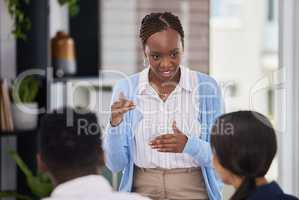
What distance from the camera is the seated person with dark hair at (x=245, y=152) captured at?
1699 mm

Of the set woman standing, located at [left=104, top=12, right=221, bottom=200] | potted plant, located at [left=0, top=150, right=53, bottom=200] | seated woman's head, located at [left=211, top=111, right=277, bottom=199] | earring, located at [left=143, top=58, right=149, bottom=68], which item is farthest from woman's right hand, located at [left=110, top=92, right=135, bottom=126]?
potted plant, located at [left=0, top=150, right=53, bottom=200]

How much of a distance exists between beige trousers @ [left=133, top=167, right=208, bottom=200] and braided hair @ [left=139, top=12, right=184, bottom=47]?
41 centimetres

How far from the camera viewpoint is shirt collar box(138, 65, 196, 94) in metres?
1.83

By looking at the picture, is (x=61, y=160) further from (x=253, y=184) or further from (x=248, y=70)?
(x=248, y=70)

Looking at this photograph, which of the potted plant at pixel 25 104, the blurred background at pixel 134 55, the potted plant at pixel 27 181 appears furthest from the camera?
the potted plant at pixel 25 104

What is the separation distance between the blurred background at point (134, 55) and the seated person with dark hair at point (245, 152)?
0.16ft

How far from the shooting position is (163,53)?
1.81 m

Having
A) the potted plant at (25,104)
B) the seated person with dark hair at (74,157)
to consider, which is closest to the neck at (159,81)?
the seated person with dark hair at (74,157)

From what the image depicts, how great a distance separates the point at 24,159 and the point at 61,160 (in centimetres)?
102

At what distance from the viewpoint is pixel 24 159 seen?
274cm

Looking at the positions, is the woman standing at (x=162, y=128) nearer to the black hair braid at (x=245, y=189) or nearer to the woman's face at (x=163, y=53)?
Answer: the woman's face at (x=163, y=53)

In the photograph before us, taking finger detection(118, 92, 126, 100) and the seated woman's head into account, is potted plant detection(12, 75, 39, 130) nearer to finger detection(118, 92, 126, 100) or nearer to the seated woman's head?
finger detection(118, 92, 126, 100)

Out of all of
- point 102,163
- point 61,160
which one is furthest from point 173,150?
point 61,160

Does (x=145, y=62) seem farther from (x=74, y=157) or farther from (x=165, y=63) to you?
(x=74, y=157)
